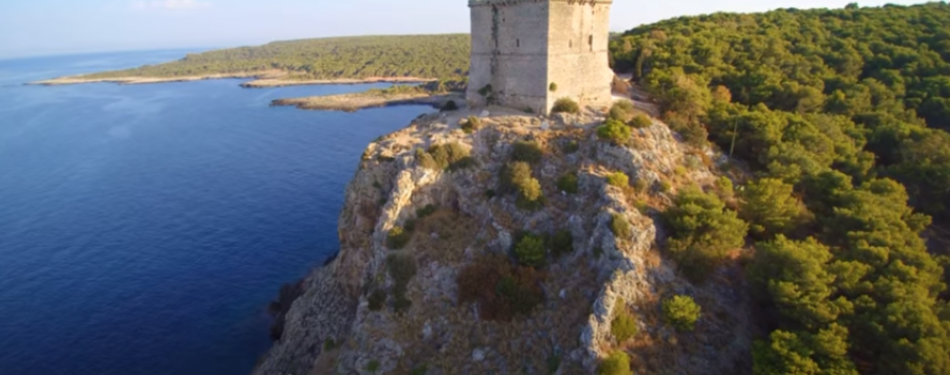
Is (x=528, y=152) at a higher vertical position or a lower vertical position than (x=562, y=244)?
higher

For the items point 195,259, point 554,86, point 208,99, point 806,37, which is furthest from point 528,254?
point 208,99

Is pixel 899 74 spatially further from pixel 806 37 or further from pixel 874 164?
pixel 874 164

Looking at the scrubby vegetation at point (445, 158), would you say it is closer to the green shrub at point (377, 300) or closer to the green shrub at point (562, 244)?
the green shrub at point (562, 244)

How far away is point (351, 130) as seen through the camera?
100m

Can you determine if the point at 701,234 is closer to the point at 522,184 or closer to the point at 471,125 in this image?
the point at 522,184

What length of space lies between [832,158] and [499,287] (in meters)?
26.6

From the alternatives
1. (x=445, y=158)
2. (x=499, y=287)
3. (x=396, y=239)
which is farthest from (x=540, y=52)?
(x=499, y=287)

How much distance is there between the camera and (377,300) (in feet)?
102

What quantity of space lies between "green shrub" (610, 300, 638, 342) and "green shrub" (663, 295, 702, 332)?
5.41 feet

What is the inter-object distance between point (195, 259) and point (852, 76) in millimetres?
66836

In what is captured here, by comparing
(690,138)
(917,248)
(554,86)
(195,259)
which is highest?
(554,86)

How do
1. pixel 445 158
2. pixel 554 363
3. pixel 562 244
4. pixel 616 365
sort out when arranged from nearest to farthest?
pixel 616 365, pixel 554 363, pixel 562 244, pixel 445 158

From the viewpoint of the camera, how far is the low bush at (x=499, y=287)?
28.5m

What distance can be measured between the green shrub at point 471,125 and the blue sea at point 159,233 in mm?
22120
